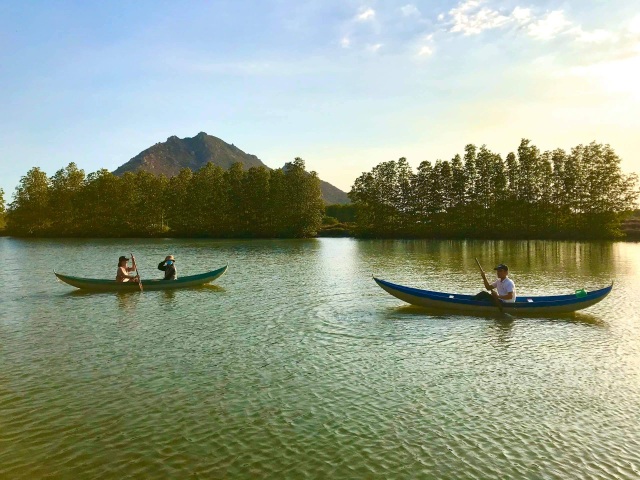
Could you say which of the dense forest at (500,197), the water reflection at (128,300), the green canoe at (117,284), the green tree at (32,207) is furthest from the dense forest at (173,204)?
the water reflection at (128,300)

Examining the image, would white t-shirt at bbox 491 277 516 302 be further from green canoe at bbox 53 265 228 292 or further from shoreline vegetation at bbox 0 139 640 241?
shoreline vegetation at bbox 0 139 640 241

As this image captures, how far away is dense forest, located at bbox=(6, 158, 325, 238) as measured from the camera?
365 ft

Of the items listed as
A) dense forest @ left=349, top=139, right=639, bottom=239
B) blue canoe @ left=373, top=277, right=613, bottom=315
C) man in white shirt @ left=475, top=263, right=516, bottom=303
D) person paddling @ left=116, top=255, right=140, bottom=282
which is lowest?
blue canoe @ left=373, top=277, right=613, bottom=315

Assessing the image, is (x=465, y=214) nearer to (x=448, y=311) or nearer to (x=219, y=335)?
(x=448, y=311)

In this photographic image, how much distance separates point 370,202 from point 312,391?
330 feet

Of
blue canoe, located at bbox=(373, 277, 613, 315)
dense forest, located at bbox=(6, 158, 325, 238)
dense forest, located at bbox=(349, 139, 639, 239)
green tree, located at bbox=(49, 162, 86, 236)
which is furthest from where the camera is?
green tree, located at bbox=(49, 162, 86, 236)

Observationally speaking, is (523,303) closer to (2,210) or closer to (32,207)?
(32,207)

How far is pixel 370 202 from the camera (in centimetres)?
11169

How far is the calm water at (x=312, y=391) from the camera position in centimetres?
900

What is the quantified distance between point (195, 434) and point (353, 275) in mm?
28478

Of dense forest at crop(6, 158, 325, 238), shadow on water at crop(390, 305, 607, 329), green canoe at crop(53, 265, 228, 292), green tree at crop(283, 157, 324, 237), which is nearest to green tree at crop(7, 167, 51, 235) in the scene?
dense forest at crop(6, 158, 325, 238)

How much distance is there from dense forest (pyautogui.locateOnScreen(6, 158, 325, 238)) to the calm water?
282ft

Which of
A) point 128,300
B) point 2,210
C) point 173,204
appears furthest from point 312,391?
point 2,210

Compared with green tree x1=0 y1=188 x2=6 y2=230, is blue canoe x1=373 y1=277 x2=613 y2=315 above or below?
below
